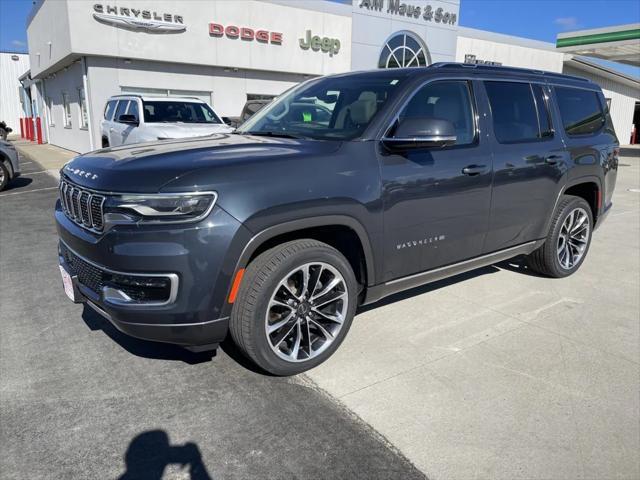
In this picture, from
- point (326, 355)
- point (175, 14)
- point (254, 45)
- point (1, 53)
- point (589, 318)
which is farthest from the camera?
point (1, 53)

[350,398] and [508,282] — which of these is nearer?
[350,398]

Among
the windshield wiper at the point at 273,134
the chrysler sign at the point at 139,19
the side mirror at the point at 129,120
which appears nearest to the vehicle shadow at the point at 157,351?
the windshield wiper at the point at 273,134

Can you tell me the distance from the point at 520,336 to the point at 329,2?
20.4m

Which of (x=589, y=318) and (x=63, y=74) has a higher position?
(x=63, y=74)

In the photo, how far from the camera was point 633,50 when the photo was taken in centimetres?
2483

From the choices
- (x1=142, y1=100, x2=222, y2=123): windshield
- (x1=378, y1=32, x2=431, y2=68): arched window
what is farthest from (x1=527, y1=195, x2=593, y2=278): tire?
(x1=378, y1=32, x2=431, y2=68): arched window

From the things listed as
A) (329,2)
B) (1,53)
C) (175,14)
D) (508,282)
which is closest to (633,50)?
(329,2)

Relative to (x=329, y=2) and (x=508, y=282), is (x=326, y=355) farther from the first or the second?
(x=329, y=2)

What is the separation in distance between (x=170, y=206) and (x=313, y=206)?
0.83 metres

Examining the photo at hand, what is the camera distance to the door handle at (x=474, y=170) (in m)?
3.80

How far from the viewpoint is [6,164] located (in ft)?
36.2

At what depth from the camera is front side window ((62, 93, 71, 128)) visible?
843 inches

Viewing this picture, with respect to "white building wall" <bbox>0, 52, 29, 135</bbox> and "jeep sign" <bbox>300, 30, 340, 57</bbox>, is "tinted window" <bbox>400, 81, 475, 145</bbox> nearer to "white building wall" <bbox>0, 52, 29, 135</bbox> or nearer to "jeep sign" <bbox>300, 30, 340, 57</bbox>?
"jeep sign" <bbox>300, 30, 340, 57</bbox>

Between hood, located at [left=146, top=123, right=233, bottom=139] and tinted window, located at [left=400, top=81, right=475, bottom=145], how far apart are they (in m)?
6.96
